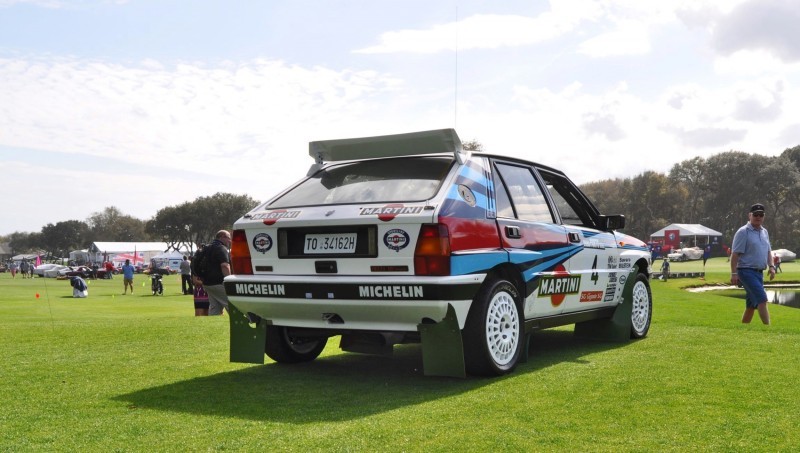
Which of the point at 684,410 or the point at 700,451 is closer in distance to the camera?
the point at 700,451

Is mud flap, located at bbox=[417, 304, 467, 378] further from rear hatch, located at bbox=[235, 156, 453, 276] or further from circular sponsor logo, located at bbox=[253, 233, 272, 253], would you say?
circular sponsor logo, located at bbox=[253, 233, 272, 253]

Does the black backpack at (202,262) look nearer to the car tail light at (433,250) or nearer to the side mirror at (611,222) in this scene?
the side mirror at (611,222)

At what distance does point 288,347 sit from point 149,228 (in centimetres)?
9968

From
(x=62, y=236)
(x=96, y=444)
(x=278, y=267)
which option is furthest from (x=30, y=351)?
(x=62, y=236)

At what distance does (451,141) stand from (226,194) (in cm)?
9770

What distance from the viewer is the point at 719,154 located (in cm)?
9619

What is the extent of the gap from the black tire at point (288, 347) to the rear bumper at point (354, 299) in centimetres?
52

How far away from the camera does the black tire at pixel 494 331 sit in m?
5.68

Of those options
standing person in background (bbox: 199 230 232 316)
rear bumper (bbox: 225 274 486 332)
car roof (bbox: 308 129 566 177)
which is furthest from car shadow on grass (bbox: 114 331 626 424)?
standing person in background (bbox: 199 230 232 316)

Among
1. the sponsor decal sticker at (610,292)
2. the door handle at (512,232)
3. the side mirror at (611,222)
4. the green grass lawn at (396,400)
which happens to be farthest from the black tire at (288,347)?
the side mirror at (611,222)

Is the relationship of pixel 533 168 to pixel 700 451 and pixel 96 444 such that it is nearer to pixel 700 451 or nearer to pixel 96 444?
pixel 700 451

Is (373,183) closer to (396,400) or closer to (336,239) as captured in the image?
(336,239)

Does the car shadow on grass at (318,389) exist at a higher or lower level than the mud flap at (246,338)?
lower

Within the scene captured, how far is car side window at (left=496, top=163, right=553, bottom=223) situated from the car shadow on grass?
131cm
